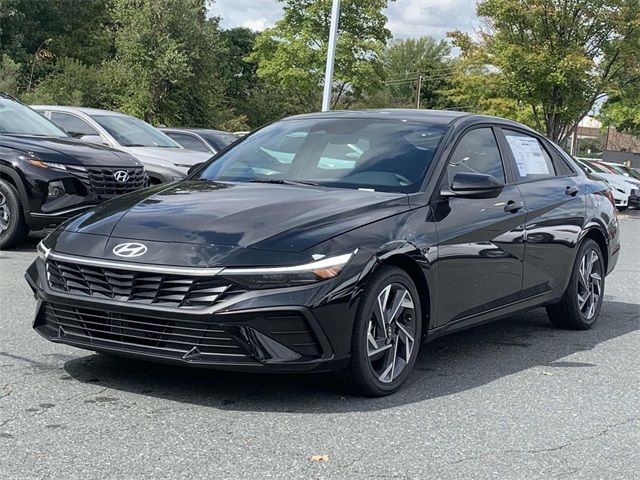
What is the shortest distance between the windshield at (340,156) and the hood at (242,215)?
242mm

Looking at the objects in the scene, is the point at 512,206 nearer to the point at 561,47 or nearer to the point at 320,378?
the point at 320,378

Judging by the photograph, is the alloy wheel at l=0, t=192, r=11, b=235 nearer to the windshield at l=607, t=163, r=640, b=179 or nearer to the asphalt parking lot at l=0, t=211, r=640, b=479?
the asphalt parking lot at l=0, t=211, r=640, b=479

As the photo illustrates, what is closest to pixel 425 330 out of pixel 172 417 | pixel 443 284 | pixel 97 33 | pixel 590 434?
pixel 443 284

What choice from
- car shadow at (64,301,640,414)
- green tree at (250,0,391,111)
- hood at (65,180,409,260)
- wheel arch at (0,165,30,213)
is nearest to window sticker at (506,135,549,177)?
car shadow at (64,301,640,414)

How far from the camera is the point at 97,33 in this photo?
4444 cm

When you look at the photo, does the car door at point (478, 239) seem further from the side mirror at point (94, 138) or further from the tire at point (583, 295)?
the side mirror at point (94, 138)

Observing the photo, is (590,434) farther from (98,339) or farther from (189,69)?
(189,69)

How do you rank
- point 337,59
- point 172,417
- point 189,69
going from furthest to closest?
point 337,59 < point 189,69 < point 172,417

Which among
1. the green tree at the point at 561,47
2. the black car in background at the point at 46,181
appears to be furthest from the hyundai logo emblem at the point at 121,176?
the green tree at the point at 561,47

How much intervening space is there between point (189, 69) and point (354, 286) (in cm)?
2807

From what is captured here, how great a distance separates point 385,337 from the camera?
461 centimetres

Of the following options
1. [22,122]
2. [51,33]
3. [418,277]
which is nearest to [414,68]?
[51,33]

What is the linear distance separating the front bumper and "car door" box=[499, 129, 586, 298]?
213cm

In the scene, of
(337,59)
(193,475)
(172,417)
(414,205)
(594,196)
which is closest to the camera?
(193,475)
